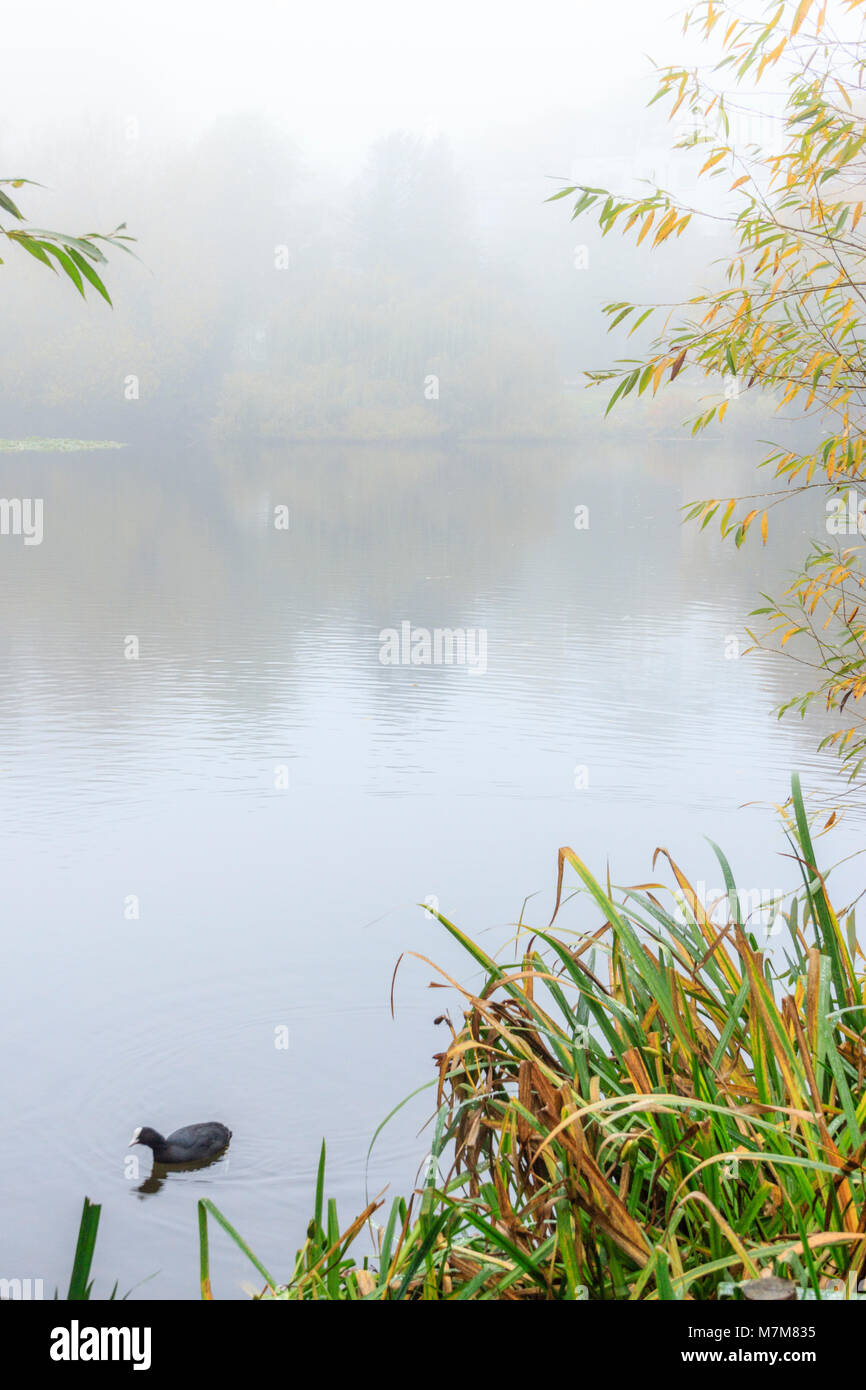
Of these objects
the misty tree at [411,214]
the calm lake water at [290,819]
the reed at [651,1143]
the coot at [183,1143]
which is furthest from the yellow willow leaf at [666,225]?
the misty tree at [411,214]

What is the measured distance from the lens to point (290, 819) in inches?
304

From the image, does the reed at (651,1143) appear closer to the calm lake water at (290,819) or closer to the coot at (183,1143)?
the calm lake water at (290,819)

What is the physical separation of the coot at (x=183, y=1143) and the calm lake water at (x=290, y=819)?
62 millimetres

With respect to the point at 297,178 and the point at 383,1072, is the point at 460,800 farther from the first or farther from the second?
the point at 297,178

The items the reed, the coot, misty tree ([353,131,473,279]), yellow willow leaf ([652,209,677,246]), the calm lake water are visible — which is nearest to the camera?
the reed

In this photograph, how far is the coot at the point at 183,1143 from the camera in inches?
161

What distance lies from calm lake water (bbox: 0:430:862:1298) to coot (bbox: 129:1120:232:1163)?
62 millimetres

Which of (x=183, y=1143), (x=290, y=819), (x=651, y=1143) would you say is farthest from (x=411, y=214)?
(x=651, y=1143)

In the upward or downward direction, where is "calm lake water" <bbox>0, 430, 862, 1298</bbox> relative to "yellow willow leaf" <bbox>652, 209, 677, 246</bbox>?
downward

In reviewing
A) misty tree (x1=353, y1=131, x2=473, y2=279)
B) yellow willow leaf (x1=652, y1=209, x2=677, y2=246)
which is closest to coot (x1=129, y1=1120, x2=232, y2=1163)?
yellow willow leaf (x1=652, y1=209, x2=677, y2=246)

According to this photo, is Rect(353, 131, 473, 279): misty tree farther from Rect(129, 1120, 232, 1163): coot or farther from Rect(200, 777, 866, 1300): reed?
Rect(200, 777, 866, 1300): reed

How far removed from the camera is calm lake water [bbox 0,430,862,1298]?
4336mm

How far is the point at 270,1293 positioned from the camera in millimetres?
2057

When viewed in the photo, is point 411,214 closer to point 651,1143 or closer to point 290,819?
point 290,819
